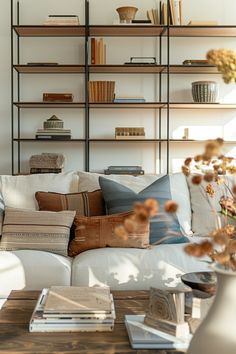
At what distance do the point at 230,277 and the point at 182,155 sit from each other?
3.87m

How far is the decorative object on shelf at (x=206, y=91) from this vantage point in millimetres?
4734

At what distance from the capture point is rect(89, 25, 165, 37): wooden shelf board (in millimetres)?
4725

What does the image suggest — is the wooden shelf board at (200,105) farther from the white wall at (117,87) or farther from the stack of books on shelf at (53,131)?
the stack of books on shelf at (53,131)

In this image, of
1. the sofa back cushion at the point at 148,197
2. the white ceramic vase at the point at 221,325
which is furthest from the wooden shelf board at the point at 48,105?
the white ceramic vase at the point at 221,325

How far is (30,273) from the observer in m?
2.68

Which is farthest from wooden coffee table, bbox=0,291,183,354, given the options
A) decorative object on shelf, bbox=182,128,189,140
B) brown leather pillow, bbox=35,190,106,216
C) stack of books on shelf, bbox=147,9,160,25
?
stack of books on shelf, bbox=147,9,160,25

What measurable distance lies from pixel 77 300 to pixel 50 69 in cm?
340

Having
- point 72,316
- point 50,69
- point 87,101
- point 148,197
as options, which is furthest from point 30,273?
point 50,69

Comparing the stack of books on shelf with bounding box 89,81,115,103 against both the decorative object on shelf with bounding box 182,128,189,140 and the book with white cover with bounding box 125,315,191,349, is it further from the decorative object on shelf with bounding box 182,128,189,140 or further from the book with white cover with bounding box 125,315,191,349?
the book with white cover with bounding box 125,315,191,349

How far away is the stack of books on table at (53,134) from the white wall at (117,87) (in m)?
0.23

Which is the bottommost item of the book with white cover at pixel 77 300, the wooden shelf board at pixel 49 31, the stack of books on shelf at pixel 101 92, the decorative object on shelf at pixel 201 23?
the book with white cover at pixel 77 300

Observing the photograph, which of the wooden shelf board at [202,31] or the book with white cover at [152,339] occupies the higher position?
the wooden shelf board at [202,31]

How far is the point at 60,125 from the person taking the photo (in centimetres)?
485

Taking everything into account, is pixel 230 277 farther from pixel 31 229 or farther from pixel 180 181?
pixel 180 181
